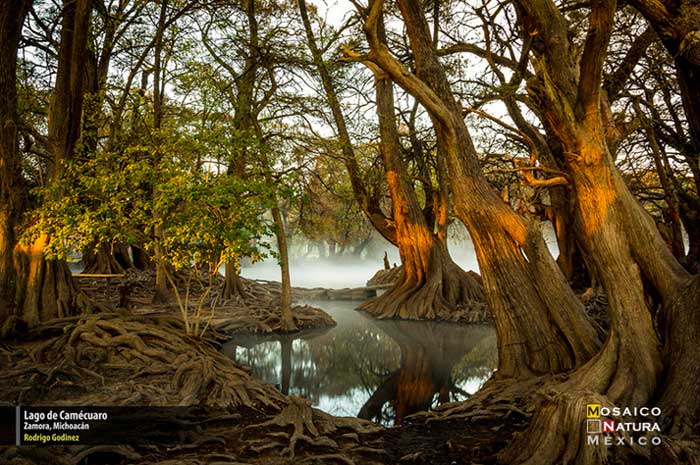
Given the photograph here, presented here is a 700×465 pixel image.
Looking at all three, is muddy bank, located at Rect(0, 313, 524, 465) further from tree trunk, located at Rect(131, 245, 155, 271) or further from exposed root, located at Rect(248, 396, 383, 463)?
tree trunk, located at Rect(131, 245, 155, 271)

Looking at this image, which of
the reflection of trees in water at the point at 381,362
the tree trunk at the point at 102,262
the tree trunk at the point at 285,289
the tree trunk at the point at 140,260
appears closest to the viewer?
the reflection of trees in water at the point at 381,362

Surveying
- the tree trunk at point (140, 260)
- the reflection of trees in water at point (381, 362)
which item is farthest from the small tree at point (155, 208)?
the tree trunk at point (140, 260)

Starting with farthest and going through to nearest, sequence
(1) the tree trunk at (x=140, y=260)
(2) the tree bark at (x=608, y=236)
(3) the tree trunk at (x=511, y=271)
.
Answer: (1) the tree trunk at (x=140, y=260), (3) the tree trunk at (x=511, y=271), (2) the tree bark at (x=608, y=236)

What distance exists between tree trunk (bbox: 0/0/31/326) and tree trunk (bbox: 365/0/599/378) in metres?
5.52

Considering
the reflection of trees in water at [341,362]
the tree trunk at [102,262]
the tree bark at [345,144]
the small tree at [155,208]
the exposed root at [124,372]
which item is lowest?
the reflection of trees in water at [341,362]

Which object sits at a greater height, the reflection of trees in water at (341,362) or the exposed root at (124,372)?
the exposed root at (124,372)

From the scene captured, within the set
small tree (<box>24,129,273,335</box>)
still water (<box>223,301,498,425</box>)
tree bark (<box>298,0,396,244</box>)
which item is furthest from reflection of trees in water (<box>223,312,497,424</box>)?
tree bark (<box>298,0,396,244</box>)

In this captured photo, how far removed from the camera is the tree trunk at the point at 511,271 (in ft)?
18.6

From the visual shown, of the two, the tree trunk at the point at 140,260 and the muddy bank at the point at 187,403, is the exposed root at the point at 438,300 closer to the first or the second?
the muddy bank at the point at 187,403

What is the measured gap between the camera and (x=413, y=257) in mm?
14219

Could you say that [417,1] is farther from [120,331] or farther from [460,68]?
[120,331]

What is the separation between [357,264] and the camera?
48.2m

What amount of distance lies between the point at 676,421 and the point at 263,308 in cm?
1054

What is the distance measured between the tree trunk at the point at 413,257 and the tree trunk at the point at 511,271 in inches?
286
